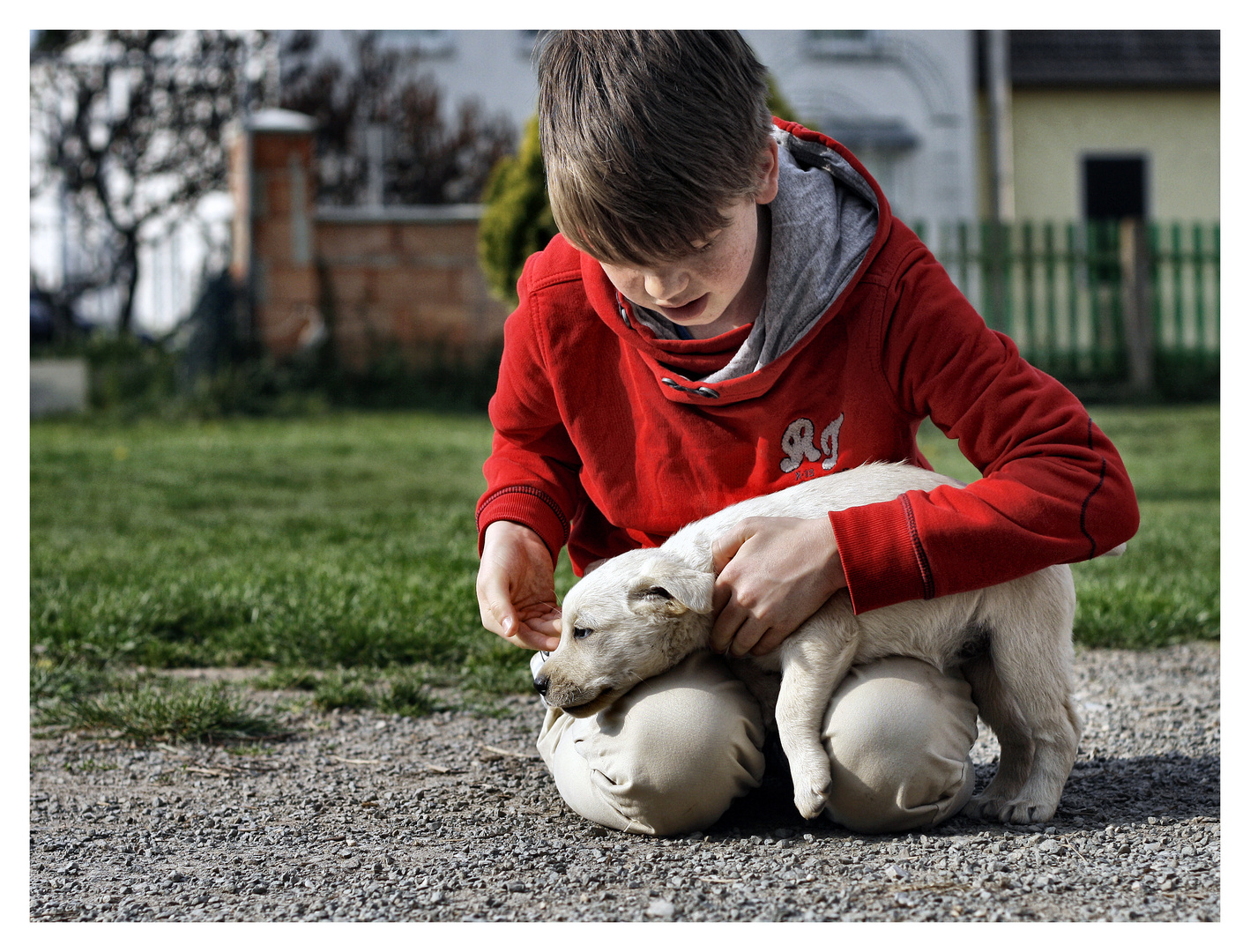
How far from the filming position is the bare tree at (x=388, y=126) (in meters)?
17.8

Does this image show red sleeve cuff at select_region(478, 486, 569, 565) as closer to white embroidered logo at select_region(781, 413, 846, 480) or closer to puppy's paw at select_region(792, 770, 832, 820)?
white embroidered logo at select_region(781, 413, 846, 480)

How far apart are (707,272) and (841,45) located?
Answer: 56.4 feet

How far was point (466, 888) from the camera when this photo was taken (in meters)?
2.10

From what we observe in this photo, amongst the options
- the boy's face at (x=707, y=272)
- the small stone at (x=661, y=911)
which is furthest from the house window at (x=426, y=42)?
the small stone at (x=661, y=911)

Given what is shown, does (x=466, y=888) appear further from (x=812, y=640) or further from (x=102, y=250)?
(x=102, y=250)

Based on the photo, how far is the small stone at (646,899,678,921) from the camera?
1.92 m

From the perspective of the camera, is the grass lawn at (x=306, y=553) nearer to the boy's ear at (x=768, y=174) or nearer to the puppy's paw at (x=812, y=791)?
the puppy's paw at (x=812, y=791)

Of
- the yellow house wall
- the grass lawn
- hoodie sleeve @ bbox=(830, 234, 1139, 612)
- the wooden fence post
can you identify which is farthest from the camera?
the yellow house wall

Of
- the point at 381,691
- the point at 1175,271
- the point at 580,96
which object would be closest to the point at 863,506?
the point at 580,96

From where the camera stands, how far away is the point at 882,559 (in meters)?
2.19

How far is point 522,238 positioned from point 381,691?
20.2 ft

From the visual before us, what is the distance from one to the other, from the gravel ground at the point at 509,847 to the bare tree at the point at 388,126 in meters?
15.9

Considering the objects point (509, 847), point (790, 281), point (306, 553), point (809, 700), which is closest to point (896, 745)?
point (809, 700)

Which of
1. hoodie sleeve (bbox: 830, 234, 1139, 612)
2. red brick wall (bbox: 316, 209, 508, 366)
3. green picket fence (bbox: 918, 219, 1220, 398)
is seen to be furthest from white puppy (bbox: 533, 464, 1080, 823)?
green picket fence (bbox: 918, 219, 1220, 398)
